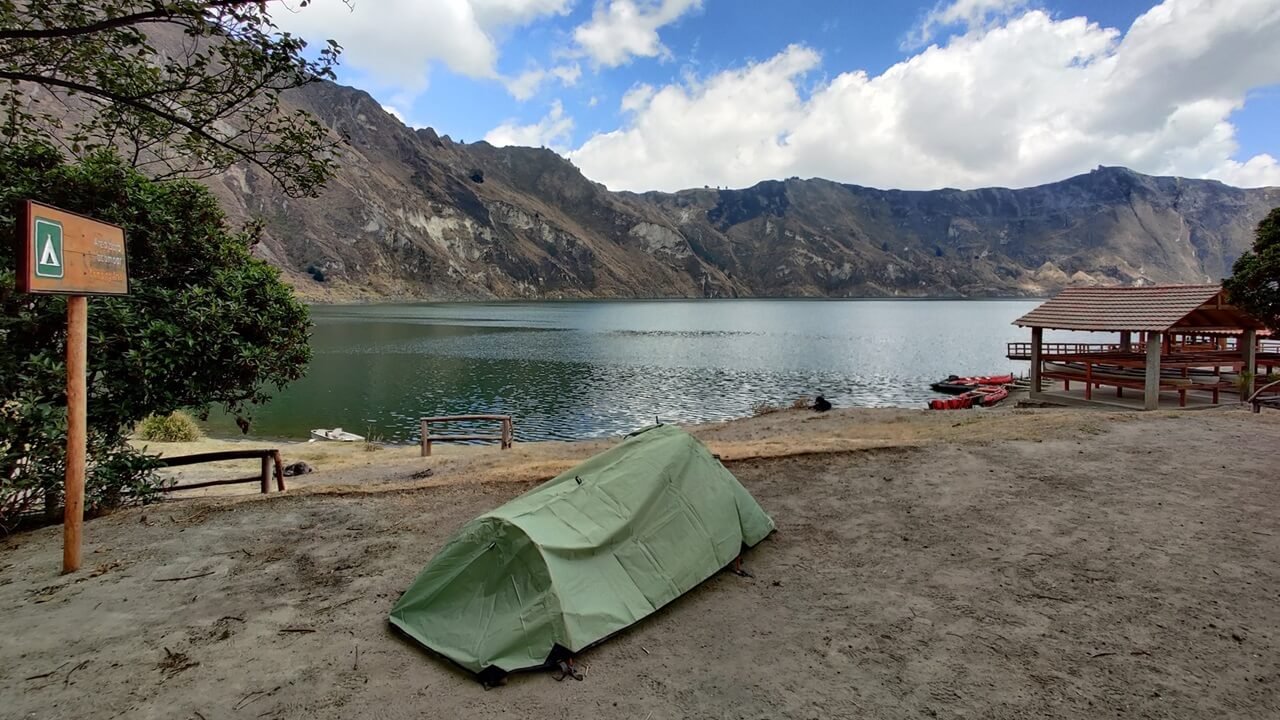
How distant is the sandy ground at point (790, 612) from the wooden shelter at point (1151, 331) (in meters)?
12.4

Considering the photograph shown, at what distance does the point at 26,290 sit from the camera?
5465 millimetres

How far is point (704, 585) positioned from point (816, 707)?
2052 mm

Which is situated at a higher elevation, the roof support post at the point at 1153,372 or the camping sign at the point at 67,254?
the camping sign at the point at 67,254

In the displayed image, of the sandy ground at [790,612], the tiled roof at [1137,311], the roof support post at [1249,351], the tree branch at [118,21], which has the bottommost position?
the sandy ground at [790,612]

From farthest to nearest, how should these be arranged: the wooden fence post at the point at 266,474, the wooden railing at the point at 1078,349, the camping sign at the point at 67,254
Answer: the wooden railing at the point at 1078,349
the wooden fence post at the point at 266,474
the camping sign at the point at 67,254

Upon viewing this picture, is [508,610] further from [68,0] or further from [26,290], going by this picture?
[68,0]

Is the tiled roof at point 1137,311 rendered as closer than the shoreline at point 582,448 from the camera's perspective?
No

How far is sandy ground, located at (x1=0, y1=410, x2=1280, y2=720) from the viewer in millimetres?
4438

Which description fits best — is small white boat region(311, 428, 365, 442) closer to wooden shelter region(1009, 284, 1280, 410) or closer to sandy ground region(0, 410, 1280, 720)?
sandy ground region(0, 410, 1280, 720)

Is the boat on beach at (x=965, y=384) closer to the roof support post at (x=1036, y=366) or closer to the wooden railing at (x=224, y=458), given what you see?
the roof support post at (x=1036, y=366)

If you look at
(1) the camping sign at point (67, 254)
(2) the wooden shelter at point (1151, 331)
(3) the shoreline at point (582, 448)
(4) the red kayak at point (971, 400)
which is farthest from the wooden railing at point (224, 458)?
(4) the red kayak at point (971, 400)

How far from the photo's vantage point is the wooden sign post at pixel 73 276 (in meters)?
5.55

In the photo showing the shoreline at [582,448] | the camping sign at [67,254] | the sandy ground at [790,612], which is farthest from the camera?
the shoreline at [582,448]

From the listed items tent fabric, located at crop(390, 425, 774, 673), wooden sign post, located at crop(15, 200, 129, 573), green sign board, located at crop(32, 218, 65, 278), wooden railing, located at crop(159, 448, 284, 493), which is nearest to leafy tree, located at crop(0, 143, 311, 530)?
wooden railing, located at crop(159, 448, 284, 493)
